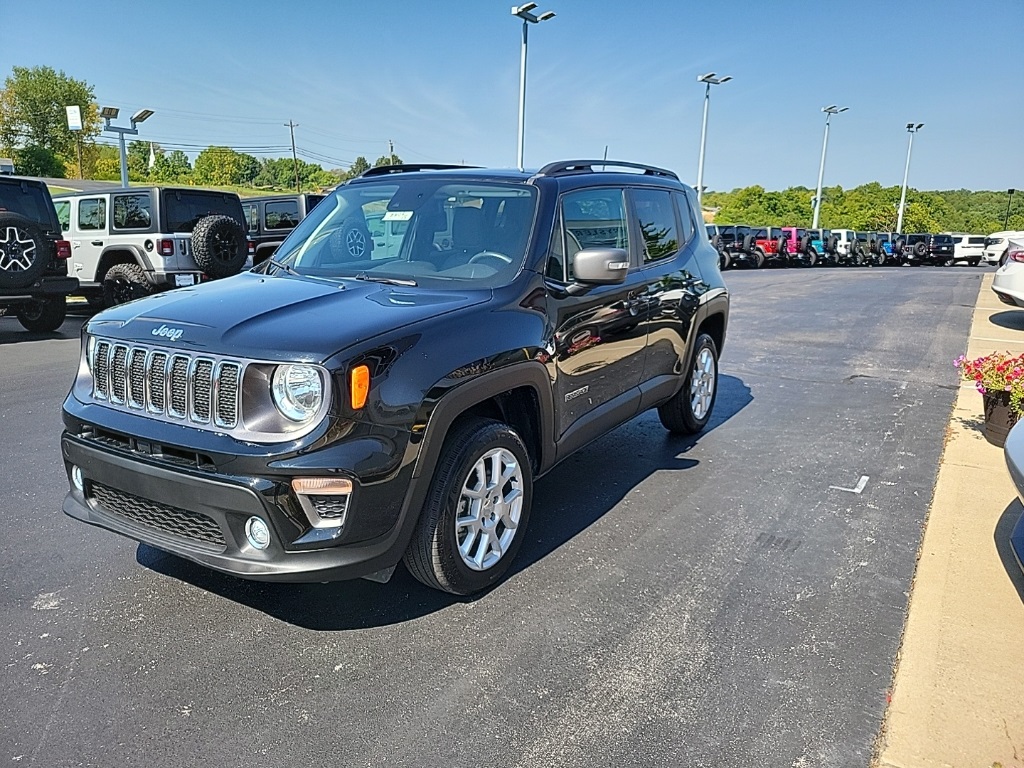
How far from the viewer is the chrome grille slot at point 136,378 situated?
2.94 metres

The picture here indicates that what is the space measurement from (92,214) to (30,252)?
2.90 metres

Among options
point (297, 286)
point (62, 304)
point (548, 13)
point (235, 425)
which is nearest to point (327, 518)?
point (235, 425)

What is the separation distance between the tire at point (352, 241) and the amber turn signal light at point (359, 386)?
4.70 ft

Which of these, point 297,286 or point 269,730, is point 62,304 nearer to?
point 297,286

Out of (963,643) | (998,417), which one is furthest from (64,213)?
(963,643)

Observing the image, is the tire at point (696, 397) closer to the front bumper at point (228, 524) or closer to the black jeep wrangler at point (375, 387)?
the black jeep wrangler at point (375, 387)

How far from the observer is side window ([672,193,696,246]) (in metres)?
5.43

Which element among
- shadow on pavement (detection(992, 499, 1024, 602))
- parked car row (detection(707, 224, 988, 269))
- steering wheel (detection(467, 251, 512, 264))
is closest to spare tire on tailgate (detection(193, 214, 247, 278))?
steering wheel (detection(467, 251, 512, 264))

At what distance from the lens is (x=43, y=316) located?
10281mm

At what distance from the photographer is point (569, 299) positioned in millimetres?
3783

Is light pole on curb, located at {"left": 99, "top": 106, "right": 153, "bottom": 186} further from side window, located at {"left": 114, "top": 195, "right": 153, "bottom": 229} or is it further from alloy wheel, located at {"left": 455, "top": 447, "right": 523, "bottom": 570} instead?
alloy wheel, located at {"left": 455, "top": 447, "right": 523, "bottom": 570}

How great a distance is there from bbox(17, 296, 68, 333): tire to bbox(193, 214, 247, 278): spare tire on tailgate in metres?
1.86

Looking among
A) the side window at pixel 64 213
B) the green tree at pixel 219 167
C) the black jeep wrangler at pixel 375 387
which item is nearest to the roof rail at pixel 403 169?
the black jeep wrangler at pixel 375 387

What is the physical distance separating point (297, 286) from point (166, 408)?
90cm
